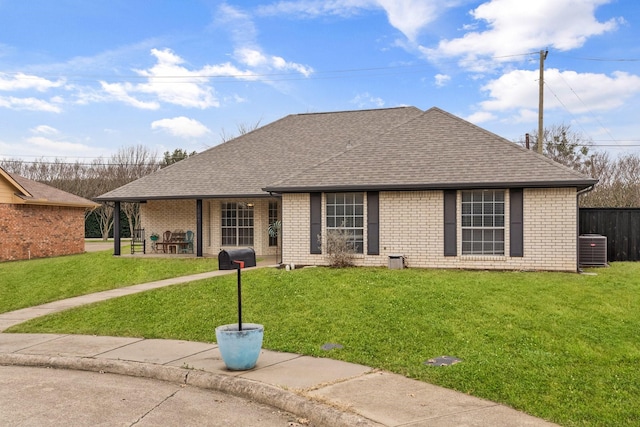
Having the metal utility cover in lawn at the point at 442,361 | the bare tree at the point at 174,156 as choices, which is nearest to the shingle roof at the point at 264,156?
the metal utility cover in lawn at the point at 442,361

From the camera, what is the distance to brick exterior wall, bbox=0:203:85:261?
2355 centimetres

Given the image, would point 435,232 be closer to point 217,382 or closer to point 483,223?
point 483,223

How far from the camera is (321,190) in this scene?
1566 centimetres

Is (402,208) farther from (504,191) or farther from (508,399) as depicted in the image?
(508,399)

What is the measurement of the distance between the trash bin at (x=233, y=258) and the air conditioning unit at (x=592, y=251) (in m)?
12.1

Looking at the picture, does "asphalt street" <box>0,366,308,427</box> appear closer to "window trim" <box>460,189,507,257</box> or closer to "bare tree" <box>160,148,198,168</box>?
"window trim" <box>460,189,507,257</box>

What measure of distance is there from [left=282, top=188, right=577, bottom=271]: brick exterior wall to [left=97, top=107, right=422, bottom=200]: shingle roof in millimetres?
3573

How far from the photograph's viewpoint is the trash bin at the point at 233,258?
24.1 feet

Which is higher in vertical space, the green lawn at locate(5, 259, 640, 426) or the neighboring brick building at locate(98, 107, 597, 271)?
the neighboring brick building at locate(98, 107, 597, 271)

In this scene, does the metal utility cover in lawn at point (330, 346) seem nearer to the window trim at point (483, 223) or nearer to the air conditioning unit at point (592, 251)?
the window trim at point (483, 223)

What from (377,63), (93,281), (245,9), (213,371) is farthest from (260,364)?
(377,63)

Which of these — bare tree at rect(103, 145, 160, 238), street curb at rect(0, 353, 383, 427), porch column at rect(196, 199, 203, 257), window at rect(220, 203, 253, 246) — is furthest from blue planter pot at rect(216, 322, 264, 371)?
bare tree at rect(103, 145, 160, 238)

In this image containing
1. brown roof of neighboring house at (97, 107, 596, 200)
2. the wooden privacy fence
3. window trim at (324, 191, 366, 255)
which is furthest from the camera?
the wooden privacy fence

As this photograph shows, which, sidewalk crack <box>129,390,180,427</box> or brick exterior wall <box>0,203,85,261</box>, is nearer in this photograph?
sidewalk crack <box>129,390,180,427</box>
